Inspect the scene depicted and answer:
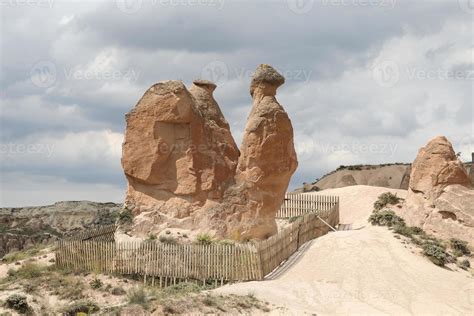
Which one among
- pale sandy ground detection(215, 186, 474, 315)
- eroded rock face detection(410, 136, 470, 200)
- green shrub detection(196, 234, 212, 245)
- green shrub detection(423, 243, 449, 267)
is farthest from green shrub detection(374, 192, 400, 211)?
green shrub detection(196, 234, 212, 245)

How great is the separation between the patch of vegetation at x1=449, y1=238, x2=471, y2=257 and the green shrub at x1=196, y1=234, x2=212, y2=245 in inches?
374

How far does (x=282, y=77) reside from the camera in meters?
20.0

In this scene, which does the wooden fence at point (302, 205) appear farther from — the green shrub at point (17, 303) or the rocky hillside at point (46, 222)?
the rocky hillside at point (46, 222)

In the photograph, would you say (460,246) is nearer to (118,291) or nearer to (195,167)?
(195,167)

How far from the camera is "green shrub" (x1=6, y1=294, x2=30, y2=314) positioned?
1481cm

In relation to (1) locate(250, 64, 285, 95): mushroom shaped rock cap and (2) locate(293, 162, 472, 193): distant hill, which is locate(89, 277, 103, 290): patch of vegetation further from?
(2) locate(293, 162, 472, 193): distant hill

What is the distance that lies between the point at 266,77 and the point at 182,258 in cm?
699

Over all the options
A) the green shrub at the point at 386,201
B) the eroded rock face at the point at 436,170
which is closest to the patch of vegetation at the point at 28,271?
the eroded rock face at the point at 436,170

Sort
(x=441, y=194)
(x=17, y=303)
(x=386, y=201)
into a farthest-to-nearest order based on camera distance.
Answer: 1. (x=386, y=201)
2. (x=441, y=194)
3. (x=17, y=303)

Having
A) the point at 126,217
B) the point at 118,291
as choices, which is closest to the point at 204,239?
the point at 126,217

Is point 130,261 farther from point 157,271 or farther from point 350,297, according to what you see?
point 350,297

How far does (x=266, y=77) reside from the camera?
19656 mm

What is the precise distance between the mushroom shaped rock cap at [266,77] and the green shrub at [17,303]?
33.1 feet

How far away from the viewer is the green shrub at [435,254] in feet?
59.6
